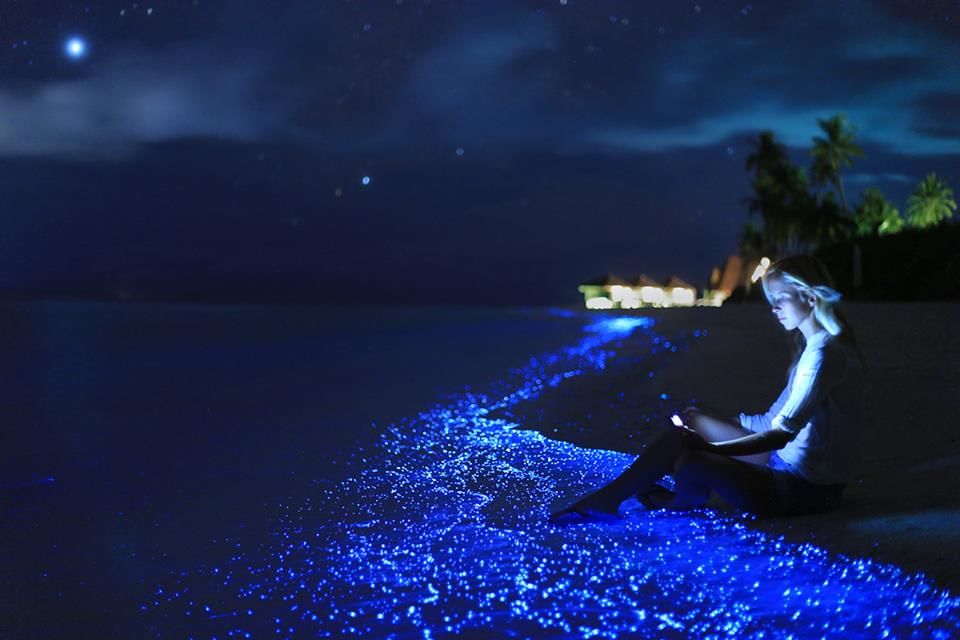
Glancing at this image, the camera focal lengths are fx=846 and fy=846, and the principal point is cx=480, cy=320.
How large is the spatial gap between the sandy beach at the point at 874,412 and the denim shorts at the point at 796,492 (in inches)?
2.7

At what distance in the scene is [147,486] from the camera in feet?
20.4

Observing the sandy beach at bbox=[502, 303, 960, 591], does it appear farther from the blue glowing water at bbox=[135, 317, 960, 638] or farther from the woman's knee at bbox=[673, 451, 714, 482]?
the woman's knee at bbox=[673, 451, 714, 482]

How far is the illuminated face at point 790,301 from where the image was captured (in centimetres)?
415

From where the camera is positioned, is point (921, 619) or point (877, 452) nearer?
point (921, 619)

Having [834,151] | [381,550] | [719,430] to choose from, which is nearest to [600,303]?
[834,151]

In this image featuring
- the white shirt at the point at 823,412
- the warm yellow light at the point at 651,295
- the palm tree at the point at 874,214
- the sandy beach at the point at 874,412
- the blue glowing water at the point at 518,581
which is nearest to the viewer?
the blue glowing water at the point at 518,581

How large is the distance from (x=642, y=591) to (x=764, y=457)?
135 centimetres

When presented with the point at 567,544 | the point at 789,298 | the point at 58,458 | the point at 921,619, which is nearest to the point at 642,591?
the point at 567,544

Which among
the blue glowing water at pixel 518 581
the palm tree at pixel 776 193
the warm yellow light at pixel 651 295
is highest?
the palm tree at pixel 776 193

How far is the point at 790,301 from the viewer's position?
4.18 metres

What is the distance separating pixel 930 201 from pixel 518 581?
73.3 meters

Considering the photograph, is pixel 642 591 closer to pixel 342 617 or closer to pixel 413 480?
pixel 342 617

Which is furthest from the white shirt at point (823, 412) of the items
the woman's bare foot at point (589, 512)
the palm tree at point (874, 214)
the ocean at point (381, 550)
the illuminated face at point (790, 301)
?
the palm tree at point (874, 214)

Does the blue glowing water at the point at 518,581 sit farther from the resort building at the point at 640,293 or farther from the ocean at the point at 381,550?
the resort building at the point at 640,293
